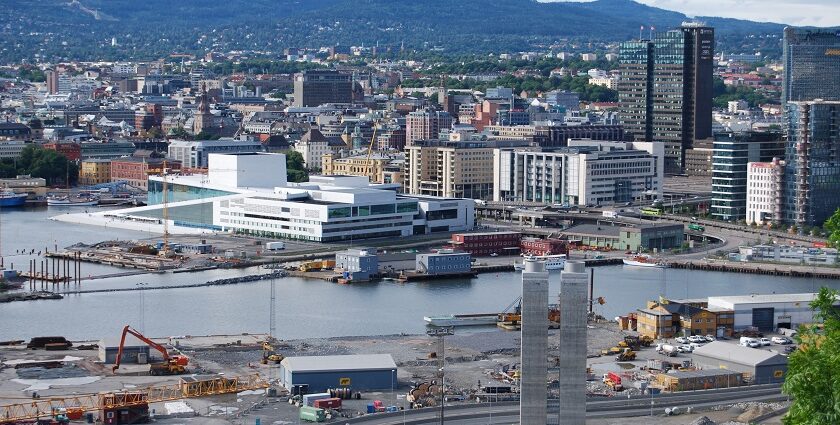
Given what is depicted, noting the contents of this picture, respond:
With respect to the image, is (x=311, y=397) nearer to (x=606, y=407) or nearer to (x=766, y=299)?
(x=606, y=407)

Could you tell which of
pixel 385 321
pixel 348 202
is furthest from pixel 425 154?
pixel 385 321

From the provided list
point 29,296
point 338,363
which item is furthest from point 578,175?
point 338,363

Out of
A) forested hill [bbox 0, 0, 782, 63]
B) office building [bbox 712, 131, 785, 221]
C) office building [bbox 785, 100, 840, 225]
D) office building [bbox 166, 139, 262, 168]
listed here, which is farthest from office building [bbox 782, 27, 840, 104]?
forested hill [bbox 0, 0, 782, 63]

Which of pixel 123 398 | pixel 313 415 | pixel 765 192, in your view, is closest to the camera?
pixel 313 415

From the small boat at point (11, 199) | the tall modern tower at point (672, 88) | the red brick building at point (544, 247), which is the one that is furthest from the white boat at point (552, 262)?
the tall modern tower at point (672, 88)

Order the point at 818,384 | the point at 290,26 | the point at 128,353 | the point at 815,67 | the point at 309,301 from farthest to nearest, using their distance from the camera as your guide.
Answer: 1. the point at 290,26
2. the point at 815,67
3. the point at 309,301
4. the point at 128,353
5. the point at 818,384
